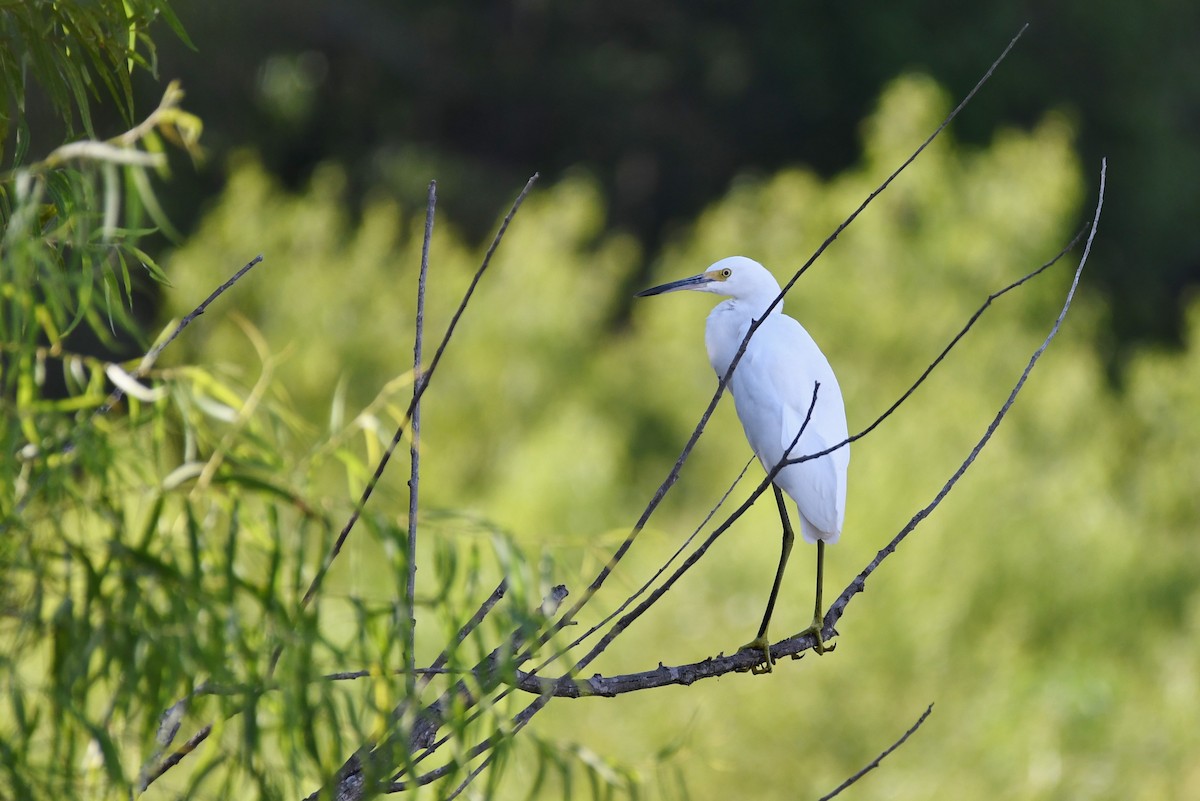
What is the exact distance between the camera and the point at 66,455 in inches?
42.6

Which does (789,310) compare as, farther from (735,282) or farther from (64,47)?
(64,47)

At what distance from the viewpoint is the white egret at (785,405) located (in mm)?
1944

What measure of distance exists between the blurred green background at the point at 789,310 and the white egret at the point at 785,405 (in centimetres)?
28

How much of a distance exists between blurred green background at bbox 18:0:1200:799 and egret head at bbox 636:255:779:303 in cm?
50

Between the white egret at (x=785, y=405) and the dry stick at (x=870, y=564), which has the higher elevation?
the white egret at (x=785, y=405)

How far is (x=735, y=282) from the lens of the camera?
2293 mm

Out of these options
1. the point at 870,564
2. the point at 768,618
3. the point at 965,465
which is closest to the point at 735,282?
the point at 768,618

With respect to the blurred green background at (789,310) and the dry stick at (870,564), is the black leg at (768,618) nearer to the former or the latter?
the dry stick at (870,564)

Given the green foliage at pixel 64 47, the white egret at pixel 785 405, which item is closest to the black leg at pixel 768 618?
the white egret at pixel 785 405

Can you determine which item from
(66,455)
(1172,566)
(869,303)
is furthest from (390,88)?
(66,455)

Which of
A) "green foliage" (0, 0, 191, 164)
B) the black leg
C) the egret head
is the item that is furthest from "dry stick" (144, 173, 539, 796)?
the egret head

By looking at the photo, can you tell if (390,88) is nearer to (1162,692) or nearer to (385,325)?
(385,325)

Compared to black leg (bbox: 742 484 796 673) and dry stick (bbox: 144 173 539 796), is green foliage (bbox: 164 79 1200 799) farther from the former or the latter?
dry stick (bbox: 144 173 539 796)

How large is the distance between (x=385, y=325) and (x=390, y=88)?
448cm
